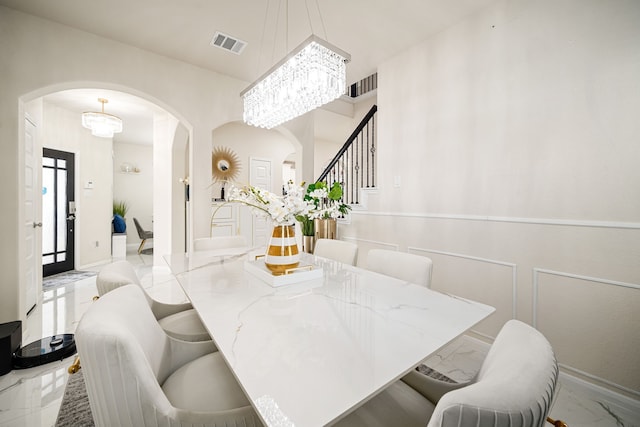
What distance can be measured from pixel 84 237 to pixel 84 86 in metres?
3.69

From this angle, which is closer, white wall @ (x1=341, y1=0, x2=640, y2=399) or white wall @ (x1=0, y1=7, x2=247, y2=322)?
white wall @ (x1=341, y1=0, x2=640, y2=399)

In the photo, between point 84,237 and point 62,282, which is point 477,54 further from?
point 84,237

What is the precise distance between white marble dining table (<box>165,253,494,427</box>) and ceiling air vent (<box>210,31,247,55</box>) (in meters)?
2.50

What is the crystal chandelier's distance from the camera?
3.96 metres

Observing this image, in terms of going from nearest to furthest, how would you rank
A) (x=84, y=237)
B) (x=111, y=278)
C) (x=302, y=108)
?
1. (x=111, y=278)
2. (x=302, y=108)
3. (x=84, y=237)

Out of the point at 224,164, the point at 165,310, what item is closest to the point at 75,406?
the point at 165,310

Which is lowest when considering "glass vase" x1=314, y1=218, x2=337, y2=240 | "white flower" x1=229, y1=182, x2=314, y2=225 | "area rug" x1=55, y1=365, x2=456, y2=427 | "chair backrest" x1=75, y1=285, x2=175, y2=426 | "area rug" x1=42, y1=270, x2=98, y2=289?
"area rug" x1=55, y1=365, x2=456, y2=427

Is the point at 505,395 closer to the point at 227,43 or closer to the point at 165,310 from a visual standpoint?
the point at 165,310

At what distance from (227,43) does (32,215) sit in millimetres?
2847

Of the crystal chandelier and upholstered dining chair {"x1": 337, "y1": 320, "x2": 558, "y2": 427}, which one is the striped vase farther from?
the crystal chandelier

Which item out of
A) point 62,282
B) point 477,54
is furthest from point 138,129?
point 477,54

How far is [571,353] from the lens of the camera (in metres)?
1.80

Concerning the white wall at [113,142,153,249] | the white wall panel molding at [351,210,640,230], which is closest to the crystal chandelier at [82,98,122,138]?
the white wall at [113,142,153,249]

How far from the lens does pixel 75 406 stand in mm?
1598
